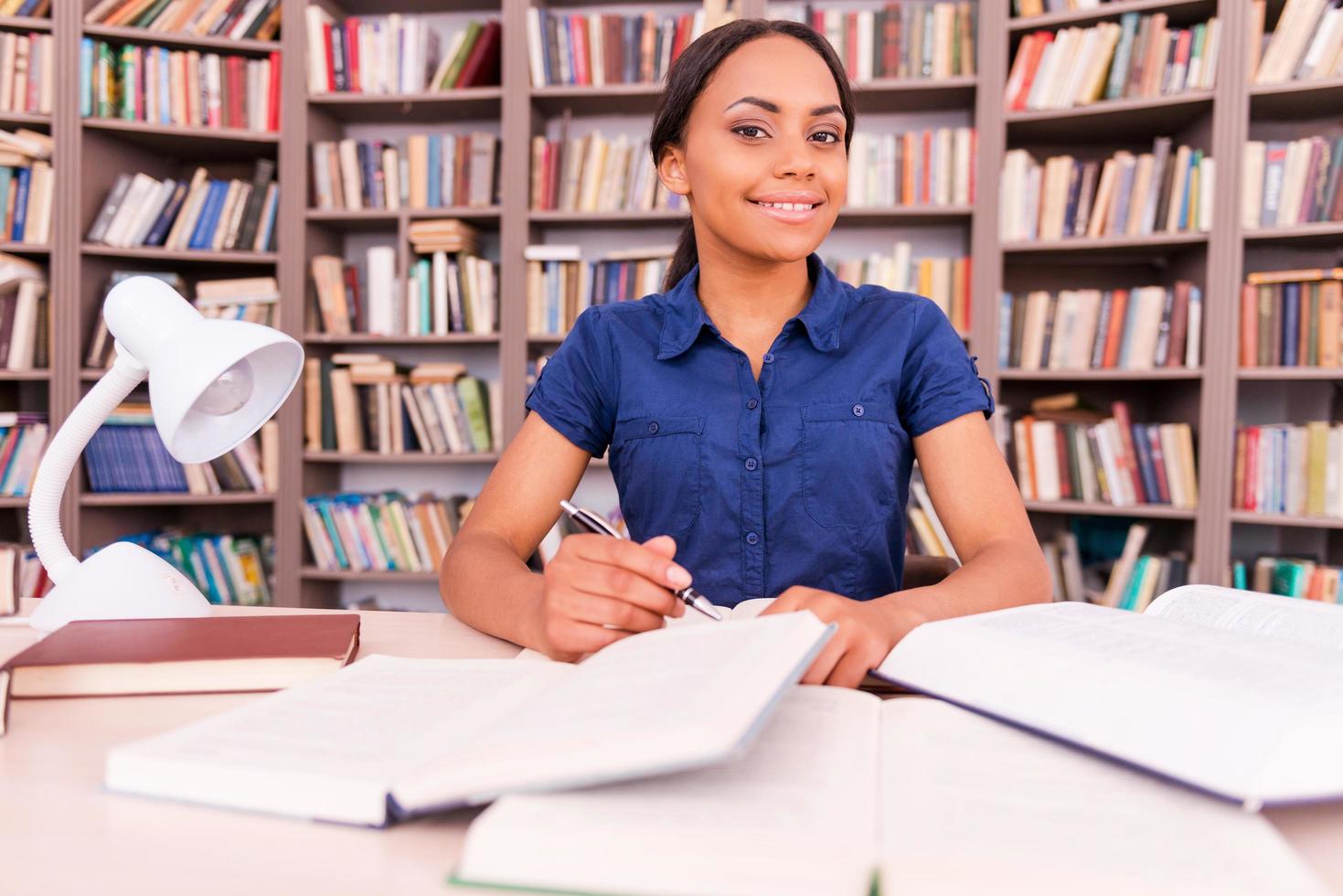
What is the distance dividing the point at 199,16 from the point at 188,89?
9.0 inches

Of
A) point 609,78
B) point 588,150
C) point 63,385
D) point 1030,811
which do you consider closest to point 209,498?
point 63,385

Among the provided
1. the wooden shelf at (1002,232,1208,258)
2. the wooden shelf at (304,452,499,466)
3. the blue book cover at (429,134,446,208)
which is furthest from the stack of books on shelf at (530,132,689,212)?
the wooden shelf at (1002,232,1208,258)

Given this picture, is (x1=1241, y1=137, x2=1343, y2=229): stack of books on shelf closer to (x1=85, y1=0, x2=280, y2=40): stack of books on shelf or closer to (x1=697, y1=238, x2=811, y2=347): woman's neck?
(x1=697, y1=238, x2=811, y2=347): woman's neck

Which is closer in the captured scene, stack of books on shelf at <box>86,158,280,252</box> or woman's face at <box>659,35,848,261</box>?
woman's face at <box>659,35,848,261</box>

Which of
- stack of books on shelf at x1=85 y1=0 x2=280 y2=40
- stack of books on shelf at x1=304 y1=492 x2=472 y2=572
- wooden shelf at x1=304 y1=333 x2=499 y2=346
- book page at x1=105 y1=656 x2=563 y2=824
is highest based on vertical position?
stack of books on shelf at x1=85 y1=0 x2=280 y2=40

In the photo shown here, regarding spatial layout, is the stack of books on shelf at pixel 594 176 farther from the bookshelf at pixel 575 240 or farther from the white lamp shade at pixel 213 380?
the white lamp shade at pixel 213 380

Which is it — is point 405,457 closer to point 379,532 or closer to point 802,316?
point 379,532

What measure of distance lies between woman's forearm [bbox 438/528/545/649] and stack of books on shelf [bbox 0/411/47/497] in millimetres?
2495

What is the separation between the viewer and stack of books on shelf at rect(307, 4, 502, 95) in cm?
305

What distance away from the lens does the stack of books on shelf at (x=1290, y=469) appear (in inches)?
101

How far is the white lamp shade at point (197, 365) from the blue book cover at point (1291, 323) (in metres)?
2.63

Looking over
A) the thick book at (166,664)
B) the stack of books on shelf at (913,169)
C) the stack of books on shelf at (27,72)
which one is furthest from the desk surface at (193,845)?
the stack of books on shelf at (27,72)

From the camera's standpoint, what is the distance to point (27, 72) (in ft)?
9.71

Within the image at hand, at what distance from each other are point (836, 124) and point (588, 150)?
188 cm
